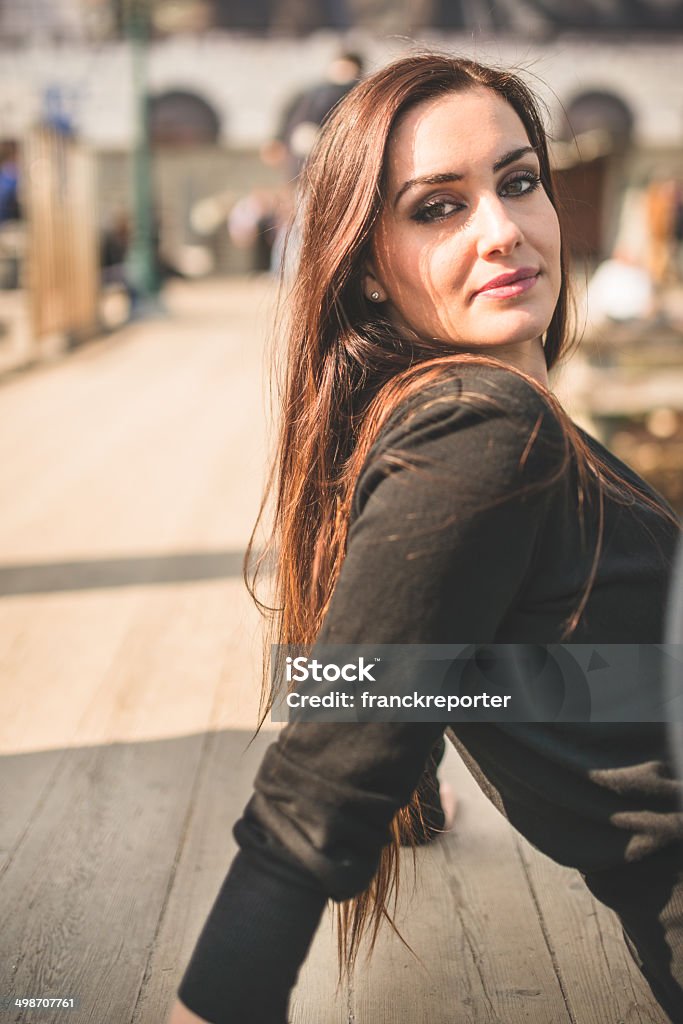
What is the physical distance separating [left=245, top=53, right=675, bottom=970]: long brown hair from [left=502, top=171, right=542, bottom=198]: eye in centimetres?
11

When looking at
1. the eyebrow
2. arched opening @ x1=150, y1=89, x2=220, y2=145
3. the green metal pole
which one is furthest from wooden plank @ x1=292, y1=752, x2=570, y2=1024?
arched opening @ x1=150, y1=89, x2=220, y2=145

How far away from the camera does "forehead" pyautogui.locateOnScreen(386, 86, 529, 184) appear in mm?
1248

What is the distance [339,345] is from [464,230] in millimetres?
200

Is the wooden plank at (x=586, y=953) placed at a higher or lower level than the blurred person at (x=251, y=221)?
higher

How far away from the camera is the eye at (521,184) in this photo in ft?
4.29

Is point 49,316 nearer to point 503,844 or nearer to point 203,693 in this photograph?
point 203,693

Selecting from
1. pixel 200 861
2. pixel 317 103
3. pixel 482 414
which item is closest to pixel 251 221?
pixel 317 103

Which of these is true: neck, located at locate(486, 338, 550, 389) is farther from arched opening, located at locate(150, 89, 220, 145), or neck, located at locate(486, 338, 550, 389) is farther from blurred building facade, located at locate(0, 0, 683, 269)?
arched opening, located at locate(150, 89, 220, 145)

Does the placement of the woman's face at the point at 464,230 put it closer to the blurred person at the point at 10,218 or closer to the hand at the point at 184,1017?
the hand at the point at 184,1017

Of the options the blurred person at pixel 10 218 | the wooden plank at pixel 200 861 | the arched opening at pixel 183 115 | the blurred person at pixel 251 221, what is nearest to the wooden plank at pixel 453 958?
the wooden plank at pixel 200 861

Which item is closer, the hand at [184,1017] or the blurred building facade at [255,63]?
the hand at [184,1017]

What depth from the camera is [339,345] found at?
1295mm

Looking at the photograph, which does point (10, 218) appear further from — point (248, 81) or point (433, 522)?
point (248, 81)

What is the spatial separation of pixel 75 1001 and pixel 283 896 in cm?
76
